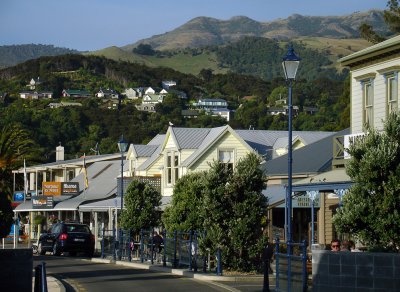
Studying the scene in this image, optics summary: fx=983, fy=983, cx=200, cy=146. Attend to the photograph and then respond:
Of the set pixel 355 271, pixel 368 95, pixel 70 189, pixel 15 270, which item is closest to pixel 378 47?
pixel 368 95

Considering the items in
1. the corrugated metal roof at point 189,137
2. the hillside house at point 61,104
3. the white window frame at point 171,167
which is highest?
the hillside house at point 61,104

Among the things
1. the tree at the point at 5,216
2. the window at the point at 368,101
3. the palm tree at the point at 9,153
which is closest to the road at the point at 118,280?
the tree at the point at 5,216

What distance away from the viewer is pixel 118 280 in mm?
30719

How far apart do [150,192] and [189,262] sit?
1439cm

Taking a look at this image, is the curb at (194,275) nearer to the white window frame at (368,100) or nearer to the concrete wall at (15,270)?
the white window frame at (368,100)

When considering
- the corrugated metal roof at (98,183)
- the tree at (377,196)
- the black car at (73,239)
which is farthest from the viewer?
the corrugated metal roof at (98,183)

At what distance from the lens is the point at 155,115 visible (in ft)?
581

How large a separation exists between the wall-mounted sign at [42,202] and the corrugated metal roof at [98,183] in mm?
632

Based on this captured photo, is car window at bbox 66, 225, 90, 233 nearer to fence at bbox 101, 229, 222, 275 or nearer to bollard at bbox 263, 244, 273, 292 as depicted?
fence at bbox 101, 229, 222, 275

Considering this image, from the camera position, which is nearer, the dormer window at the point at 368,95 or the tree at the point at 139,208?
the dormer window at the point at 368,95

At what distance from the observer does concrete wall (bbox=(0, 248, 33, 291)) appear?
24031mm

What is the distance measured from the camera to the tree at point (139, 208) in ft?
157

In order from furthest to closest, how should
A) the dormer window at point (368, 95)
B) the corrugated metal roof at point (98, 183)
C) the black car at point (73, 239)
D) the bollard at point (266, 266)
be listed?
the corrugated metal roof at point (98, 183)
the black car at point (73, 239)
the dormer window at point (368, 95)
the bollard at point (266, 266)

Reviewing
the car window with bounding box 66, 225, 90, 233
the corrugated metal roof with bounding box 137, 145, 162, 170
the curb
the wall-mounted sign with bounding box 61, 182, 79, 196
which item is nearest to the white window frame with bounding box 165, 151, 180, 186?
the corrugated metal roof with bounding box 137, 145, 162, 170
